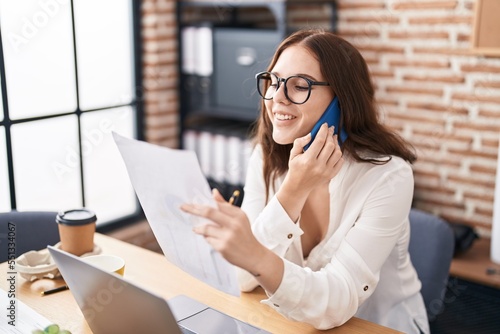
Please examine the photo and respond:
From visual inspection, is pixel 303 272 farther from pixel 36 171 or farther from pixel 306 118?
pixel 36 171

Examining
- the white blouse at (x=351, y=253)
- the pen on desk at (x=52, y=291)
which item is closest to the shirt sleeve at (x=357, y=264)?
the white blouse at (x=351, y=253)

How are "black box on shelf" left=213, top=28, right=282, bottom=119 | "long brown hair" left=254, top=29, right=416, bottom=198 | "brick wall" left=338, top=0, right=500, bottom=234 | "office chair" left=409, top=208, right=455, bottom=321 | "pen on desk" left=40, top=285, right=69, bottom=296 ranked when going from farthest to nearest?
"black box on shelf" left=213, top=28, right=282, bottom=119
"brick wall" left=338, top=0, right=500, bottom=234
"office chair" left=409, top=208, right=455, bottom=321
"long brown hair" left=254, top=29, right=416, bottom=198
"pen on desk" left=40, top=285, right=69, bottom=296

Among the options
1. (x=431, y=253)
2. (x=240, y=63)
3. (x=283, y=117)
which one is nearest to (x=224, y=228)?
(x=283, y=117)

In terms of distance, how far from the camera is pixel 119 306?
0.97 m

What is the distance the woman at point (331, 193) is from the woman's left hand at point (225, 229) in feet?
0.68

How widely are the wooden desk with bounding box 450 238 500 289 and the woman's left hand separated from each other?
1.61m

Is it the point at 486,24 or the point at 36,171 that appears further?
the point at 36,171

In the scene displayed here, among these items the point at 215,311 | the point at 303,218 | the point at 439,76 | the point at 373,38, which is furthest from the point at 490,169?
the point at 215,311

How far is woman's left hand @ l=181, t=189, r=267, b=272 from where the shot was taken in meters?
0.93

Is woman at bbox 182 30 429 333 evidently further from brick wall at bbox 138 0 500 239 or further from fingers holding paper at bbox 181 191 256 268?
brick wall at bbox 138 0 500 239

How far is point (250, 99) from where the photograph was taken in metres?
2.78

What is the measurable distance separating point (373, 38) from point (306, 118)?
4.73ft

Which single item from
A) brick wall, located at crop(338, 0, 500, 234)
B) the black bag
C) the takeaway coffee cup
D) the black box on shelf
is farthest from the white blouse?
brick wall, located at crop(338, 0, 500, 234)

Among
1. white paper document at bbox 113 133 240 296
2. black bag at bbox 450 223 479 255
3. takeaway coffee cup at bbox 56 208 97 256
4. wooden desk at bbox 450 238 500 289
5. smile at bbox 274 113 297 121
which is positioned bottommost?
wooden desk at bbox 450 238 500 289
